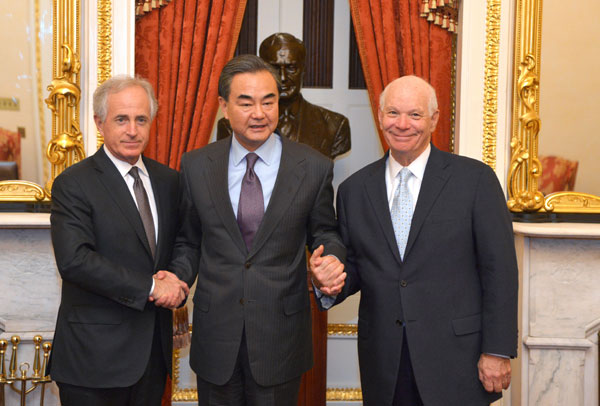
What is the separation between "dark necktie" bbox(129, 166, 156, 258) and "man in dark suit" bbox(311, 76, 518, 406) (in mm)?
589

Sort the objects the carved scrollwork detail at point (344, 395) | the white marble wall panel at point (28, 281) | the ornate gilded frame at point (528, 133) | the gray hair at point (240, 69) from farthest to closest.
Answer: the carved scrollwork detail at point (344, 395) → the ornate gilded frame at point (528, 133) → the white marble wall panel at point (28, 281) → the gray hair at point (240, 69)

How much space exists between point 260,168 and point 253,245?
0.29 meters

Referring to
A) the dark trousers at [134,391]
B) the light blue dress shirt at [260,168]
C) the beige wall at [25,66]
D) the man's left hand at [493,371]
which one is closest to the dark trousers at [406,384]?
the man's left hand at [493,371]

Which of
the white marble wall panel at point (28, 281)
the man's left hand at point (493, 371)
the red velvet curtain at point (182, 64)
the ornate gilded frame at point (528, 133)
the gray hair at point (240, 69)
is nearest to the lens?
the man's left hand at point (493, 371)

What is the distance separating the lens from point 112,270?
2219 mm

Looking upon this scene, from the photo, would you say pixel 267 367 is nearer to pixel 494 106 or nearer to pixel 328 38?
pixel 494 106

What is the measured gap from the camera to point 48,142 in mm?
3639

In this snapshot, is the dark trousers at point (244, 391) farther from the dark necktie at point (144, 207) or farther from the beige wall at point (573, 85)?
the beige wall at point (573, 85)

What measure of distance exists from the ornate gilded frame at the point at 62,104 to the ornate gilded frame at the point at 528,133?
7.74 feet

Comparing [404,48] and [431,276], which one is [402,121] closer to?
[431,276]

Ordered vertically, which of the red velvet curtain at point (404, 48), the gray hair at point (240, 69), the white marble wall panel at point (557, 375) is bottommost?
the white marble wall panel at point (557, 375)

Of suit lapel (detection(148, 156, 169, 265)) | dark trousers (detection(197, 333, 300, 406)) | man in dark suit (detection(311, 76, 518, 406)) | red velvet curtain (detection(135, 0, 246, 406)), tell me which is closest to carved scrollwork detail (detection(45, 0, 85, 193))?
red velvet curtain (detection(135, 0, 246, 406))

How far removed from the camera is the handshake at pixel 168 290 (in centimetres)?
228

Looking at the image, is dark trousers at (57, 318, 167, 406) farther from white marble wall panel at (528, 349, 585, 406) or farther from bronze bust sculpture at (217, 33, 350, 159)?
white marble wall panel at (528, 349, 585, 406)
